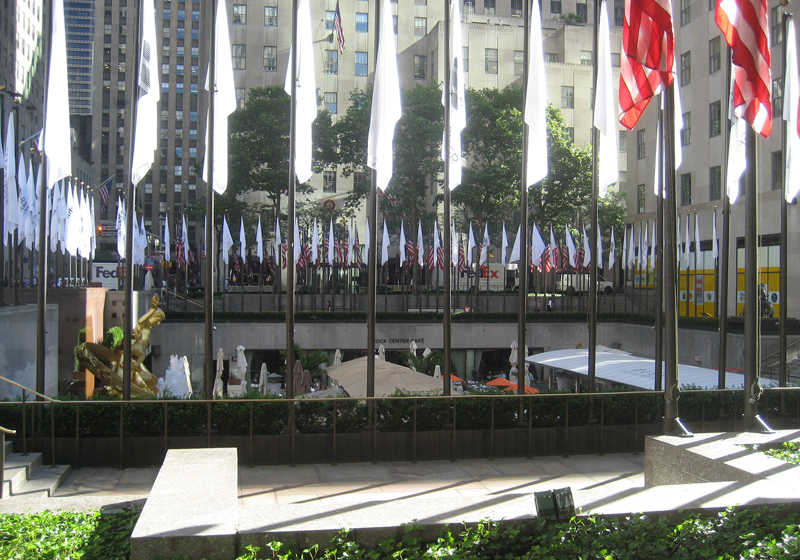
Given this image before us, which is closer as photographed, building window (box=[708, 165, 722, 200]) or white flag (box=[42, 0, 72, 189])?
white flag (box=[42, 0, 72, 189])

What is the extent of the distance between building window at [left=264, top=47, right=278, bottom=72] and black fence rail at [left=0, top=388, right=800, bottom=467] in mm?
57304

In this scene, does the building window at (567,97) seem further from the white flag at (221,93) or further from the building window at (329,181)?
the white flag at (221,93)

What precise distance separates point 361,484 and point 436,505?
17.7 ft

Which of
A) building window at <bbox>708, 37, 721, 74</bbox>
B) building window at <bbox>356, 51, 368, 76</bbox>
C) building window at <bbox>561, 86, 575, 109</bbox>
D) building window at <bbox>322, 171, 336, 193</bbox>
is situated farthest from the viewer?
building window at <bbox>356, 51, 368, 76</bbox>

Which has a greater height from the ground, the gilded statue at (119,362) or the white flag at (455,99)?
the white flag at (455,99)

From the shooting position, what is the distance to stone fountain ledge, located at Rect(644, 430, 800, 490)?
8141 mm

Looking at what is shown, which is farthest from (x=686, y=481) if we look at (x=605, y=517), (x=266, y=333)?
(x=266, y=333)

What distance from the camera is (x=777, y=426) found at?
1628cm

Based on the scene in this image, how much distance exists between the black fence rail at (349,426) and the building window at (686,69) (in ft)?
110

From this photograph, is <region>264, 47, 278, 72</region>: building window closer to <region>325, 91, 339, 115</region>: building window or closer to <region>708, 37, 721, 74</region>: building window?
<region>325, 91, 339, 115</region>: building window

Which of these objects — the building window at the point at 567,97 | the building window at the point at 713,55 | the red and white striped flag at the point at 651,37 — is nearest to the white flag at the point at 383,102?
the red and white striped flag at the point at 651,37

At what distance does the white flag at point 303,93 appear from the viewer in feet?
47.3

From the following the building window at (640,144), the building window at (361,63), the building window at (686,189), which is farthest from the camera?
the building window at (361,63)

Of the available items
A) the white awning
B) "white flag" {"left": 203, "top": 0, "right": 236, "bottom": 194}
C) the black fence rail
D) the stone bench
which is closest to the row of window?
the white awning
